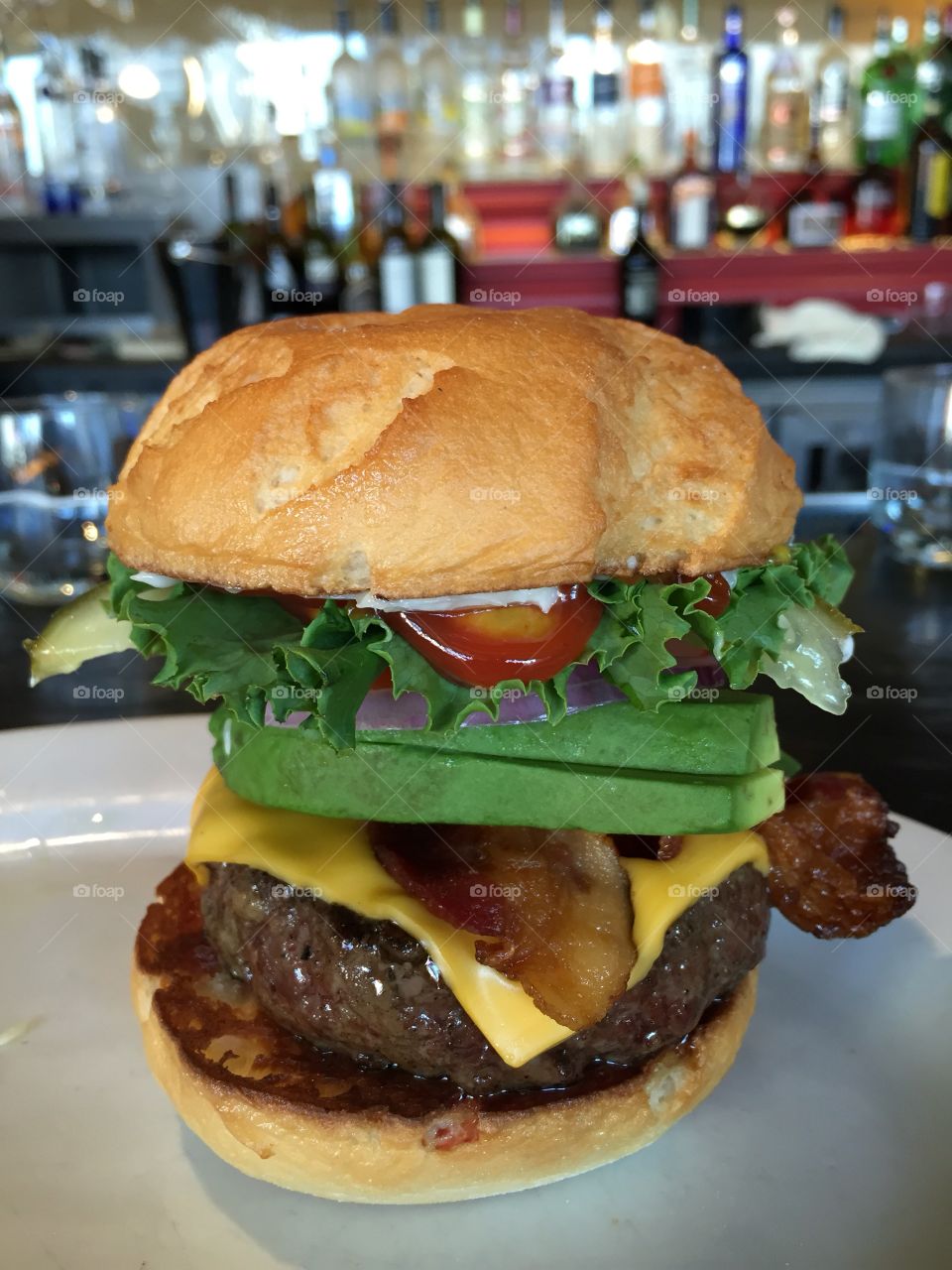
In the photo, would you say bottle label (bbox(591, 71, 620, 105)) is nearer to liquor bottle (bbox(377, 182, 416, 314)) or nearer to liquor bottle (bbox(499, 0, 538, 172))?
liquor bottle (bbox(499, 0, 538, 172))

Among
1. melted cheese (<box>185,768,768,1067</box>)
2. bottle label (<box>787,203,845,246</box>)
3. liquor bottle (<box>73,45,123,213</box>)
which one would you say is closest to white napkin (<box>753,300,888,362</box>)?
bottle label (<box>787,203,845,246</box>)

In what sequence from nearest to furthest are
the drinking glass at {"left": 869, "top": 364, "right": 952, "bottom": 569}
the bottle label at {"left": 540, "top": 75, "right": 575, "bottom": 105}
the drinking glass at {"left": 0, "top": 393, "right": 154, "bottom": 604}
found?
the drinking glass at {"left": 0, "top": 393, "right": 154, "bottom": 604}, the drinking glass at {"left": 869, "top": 364, "right": 952, "bottom": 569}, the bottle label at {"left": 540, "top": 75, "right": 575, "bottom": 105}

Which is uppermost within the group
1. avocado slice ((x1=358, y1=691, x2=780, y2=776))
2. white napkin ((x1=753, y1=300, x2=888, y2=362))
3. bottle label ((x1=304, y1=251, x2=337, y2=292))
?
avocado slice ((x1=358, y1=691, x2=780, y2=776))

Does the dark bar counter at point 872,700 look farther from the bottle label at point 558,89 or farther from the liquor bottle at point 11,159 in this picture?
the liquor bottle at point 11,159

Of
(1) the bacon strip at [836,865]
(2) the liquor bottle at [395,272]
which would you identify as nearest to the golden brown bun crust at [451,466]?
(1) the bacon strip at [836,865]

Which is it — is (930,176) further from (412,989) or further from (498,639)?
(412,989)

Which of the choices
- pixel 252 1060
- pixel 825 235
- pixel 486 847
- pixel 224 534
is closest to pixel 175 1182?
pixel 252 1060

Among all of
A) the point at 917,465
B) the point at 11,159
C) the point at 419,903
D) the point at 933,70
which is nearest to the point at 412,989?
the point at 419,903

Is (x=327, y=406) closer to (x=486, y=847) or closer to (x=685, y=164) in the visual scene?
(x=486, y=847)
